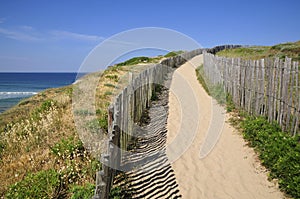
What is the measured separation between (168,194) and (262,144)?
2696 millimetres

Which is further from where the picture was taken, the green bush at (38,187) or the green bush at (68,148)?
the green bush at (68,148)

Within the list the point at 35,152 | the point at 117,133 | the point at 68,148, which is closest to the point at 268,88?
the point at 117,133

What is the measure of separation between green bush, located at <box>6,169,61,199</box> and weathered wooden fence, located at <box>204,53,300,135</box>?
16.6ft

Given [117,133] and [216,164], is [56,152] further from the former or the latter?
[216,164]

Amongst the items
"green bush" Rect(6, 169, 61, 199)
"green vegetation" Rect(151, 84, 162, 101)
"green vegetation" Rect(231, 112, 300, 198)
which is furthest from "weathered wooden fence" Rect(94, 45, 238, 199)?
"green vegetation" Rect(151, 84, 162, 101)

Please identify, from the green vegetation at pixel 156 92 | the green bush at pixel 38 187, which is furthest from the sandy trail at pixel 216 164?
the green vegetation at pixel 156 92

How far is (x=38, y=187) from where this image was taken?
439cm

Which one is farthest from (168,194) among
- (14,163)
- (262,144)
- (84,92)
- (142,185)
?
(84,92)

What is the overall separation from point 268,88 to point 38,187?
6.03 metres

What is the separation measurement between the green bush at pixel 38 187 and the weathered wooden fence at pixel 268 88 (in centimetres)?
507

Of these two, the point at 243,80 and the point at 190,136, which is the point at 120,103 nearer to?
the point at 190,136

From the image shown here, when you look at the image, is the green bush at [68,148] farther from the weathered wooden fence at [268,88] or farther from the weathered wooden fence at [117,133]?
the weathered wooden fence at [268,88]

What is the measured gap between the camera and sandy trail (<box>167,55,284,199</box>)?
4.67m

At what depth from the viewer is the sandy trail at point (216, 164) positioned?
15.3 feet
